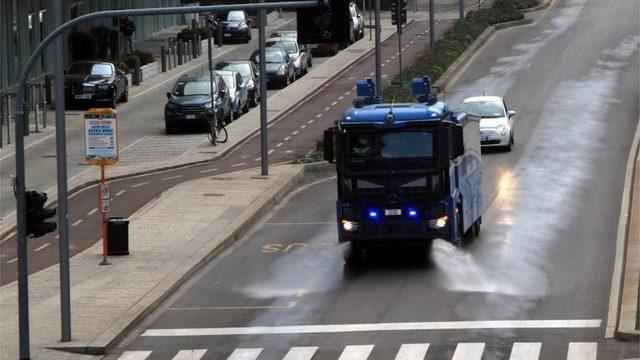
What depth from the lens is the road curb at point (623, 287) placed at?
2348 centimetres

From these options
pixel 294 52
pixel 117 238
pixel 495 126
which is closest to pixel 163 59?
pixel 294 52

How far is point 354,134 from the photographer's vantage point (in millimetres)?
29109

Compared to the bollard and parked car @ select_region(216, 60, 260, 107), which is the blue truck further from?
the bollard

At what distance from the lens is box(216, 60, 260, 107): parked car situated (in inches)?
2311

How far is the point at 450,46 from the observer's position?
2598 inches

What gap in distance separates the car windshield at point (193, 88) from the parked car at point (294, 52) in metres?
12.8

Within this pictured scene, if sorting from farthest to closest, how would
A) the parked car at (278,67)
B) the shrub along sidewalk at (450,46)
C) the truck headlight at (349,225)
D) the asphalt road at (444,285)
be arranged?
the parked car at (278,67), the shrub along sidewalk at (450,46), the truck headlight at (349,225), the asphalt road at (444,285)

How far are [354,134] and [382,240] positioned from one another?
2.02 meters

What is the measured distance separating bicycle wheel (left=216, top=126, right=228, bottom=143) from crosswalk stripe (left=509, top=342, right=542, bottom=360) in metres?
27.1

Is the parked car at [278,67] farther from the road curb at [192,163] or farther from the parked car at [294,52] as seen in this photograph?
the parked car at [294,52]

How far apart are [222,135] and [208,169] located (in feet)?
19.5

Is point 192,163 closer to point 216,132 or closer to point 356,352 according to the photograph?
point 216,132

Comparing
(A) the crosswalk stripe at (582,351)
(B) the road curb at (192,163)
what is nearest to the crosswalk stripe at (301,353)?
(A) the crosswalk stripe at (582,351)

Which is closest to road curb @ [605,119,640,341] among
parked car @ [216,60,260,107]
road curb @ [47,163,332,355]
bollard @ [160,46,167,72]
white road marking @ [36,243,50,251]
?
road curb @ [47,163,332,355]
